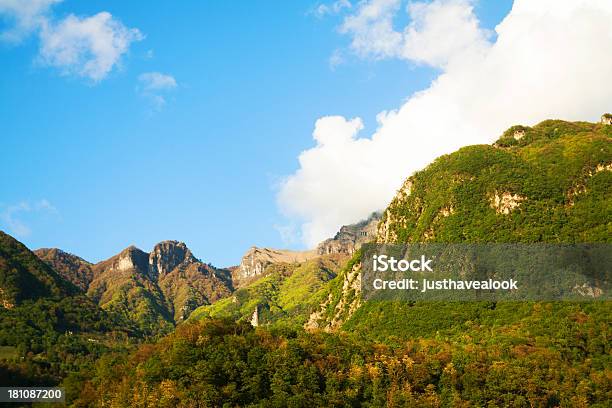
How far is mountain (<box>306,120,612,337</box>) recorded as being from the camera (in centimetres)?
13688

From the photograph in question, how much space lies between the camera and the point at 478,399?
96500mm

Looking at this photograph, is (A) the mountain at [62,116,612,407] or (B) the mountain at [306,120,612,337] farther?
(B) the mountain at [306,120,612,337]

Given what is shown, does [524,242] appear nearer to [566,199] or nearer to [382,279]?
[566,199]

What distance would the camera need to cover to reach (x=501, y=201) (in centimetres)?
14912

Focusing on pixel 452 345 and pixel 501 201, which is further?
pixel 501 201

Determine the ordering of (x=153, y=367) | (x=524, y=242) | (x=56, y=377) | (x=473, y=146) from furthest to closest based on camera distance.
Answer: (x=473, y=146) < (x=56, y=377) < (x=524, y=242) < (x=153, y=367)

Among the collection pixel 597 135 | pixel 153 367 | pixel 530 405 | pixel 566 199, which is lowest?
pixel 530 405

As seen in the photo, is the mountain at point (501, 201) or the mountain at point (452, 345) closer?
the mountain at point (452, 345)

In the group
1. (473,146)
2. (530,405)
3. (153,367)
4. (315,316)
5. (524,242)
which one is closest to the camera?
(530,405)

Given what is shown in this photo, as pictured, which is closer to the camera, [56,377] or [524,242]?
[524,242]

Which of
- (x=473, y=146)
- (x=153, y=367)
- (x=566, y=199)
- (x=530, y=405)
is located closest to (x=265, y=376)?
(x=153, y=367)

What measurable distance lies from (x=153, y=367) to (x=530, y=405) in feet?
189

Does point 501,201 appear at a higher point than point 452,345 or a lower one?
higher

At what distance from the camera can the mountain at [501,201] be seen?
5389 inches
